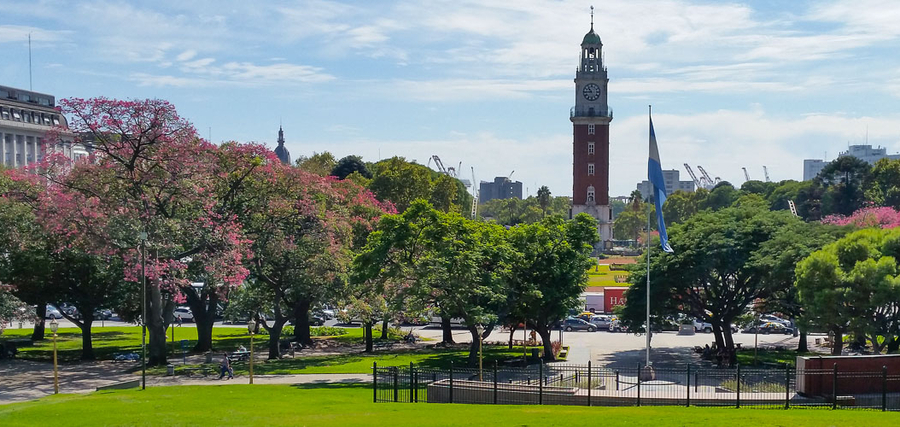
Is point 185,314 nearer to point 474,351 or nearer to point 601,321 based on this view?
point 601,321

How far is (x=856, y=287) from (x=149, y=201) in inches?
1306

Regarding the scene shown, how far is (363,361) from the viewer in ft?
152

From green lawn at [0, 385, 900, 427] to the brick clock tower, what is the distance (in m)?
95.6

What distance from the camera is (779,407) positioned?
1110 inches

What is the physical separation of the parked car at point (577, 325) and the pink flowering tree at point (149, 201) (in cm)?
2912

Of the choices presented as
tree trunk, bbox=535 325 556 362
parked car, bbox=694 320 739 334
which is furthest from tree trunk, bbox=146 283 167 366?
parked car, bbox=694 320 739 334

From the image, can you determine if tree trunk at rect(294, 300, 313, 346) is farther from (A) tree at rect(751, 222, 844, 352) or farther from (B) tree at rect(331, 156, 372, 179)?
(B) tree at rect(331, 156, 372, 179)

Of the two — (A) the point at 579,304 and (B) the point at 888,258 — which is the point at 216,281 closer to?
(A) the point at 579,304

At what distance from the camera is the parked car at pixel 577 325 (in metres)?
65.4

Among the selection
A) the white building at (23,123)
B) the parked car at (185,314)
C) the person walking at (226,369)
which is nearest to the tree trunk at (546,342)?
the person walking at (226,369)

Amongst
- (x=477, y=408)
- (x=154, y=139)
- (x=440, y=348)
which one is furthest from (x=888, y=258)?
(x=154, y=139)

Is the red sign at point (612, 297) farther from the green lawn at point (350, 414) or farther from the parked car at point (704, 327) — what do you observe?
the green lawn at point (350, 414)

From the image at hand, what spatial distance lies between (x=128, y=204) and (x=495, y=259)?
18002 millimetres

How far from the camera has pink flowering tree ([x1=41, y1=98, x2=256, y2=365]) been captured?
40.5 meters
